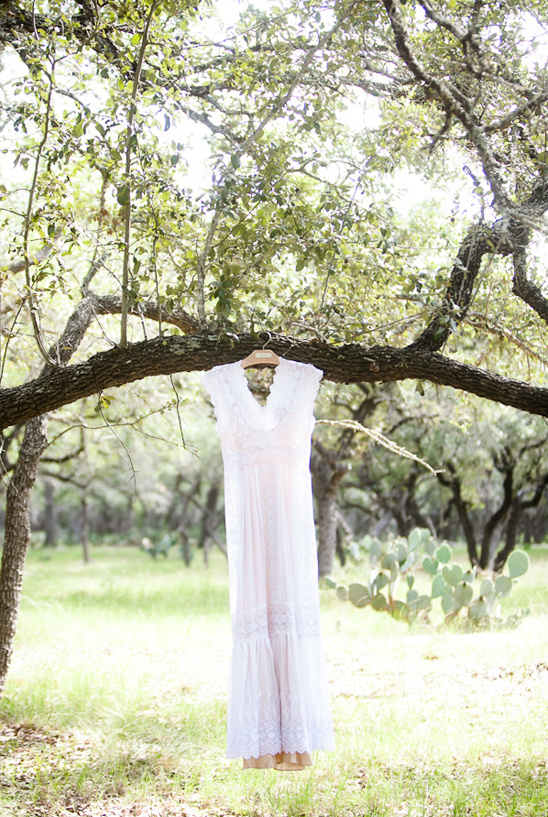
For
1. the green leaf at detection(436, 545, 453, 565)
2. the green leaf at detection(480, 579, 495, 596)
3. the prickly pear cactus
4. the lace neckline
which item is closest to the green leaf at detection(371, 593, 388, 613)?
the prickly pear cactus

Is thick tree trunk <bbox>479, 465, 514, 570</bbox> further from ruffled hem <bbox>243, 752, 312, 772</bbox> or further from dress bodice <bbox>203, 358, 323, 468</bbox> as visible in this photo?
ruffled hem <bbox>243, 752, 312, 772</bbox>

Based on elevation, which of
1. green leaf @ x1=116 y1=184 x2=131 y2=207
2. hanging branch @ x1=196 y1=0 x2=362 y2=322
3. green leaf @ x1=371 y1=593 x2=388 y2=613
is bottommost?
green leaf @ x1=371 y1=593 x2=388 y2=613

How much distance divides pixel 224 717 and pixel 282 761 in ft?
6.90

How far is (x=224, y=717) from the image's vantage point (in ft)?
16.6

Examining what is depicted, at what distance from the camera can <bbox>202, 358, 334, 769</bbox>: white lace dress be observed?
119 inches

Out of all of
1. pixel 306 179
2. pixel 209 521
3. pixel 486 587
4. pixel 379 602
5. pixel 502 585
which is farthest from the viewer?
pixel 209 521

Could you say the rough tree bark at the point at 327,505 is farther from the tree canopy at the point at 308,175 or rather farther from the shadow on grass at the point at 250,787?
the shadow on grass at the point at 250,787

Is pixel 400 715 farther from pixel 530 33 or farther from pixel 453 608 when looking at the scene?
pixel 530 33

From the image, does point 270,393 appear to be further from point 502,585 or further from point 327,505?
point 327,505

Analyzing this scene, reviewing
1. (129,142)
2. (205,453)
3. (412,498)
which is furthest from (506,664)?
(205,453)

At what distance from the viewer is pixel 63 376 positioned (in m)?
3.83

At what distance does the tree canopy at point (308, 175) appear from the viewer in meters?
3.56

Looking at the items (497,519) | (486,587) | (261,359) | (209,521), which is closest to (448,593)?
(486,587)

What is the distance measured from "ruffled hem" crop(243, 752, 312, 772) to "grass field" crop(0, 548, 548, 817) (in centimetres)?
70
